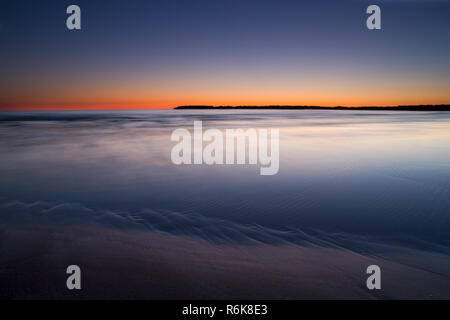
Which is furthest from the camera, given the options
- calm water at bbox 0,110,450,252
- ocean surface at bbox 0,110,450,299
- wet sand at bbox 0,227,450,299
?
calm water at bbox 0,110,450,252

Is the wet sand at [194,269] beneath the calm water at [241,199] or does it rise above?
beneath

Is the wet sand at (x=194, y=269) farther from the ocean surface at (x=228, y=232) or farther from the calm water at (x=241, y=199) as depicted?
the calm water at (x=241, y=199)

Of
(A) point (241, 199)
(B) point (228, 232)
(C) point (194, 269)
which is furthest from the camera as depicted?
(A) point (241, 199)

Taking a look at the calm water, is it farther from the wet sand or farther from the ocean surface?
the wet sand

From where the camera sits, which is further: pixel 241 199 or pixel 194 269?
pixel 241 199

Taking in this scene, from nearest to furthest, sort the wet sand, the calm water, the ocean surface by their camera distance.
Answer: the wet sand
the ocean surface
the calm water

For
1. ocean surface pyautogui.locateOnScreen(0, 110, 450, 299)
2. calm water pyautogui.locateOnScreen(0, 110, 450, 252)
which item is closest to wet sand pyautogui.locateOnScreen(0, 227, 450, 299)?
ocean surface pyautogui.locateOnScreen(0, 110, 450, 299)

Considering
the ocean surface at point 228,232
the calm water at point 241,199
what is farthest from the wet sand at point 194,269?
the calm water at point 241,199

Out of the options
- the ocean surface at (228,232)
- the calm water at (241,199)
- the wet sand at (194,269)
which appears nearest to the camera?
the wet sand at (194,269)

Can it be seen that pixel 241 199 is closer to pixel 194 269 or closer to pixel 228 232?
pixel 228 232

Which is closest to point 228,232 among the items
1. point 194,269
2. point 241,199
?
point 194,269

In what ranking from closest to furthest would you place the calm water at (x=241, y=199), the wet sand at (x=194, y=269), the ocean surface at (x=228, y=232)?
the wet sand at (x=194, y=269) < the ocean surface at (x=228, y=232) < the calm water at (x=241, y=199)

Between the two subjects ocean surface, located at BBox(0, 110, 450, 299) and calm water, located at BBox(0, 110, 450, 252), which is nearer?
ocean surface, located at BBox(0, 110, 450, 299)

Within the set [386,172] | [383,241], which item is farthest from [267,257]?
[386,172]
